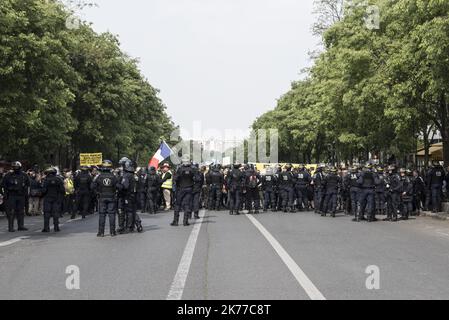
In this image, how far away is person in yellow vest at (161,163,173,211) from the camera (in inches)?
966

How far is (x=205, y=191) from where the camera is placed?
91.9 feet

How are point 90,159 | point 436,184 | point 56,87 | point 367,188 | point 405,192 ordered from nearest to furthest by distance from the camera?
point 367,188 < point 405,192 < point 436,184 < point 56,87 < point 90,159

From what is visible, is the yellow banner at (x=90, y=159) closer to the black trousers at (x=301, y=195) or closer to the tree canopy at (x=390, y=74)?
the tree canopy at (x=390, y=74)

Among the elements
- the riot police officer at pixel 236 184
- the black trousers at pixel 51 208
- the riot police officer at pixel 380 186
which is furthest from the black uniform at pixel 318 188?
the black trousers at pixel 51 208

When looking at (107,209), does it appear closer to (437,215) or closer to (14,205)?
(14,205)

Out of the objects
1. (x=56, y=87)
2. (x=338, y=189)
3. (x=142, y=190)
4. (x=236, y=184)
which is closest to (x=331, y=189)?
(x=338, y=189)

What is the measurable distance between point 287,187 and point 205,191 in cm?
457

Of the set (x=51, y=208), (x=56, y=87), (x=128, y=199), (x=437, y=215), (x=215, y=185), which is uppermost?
(x=56, y=87)

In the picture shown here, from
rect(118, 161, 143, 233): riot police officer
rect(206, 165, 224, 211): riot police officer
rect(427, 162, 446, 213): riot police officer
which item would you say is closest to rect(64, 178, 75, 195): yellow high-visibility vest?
rect(206, 165, 224, 211): riot police officer

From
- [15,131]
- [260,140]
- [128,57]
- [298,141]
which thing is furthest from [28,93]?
[260,140]

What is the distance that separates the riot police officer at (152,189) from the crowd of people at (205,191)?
37 mm

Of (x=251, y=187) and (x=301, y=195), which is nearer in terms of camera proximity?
(x=251, y=187)

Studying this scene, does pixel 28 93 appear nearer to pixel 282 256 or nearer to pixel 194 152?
pixel 282 256
